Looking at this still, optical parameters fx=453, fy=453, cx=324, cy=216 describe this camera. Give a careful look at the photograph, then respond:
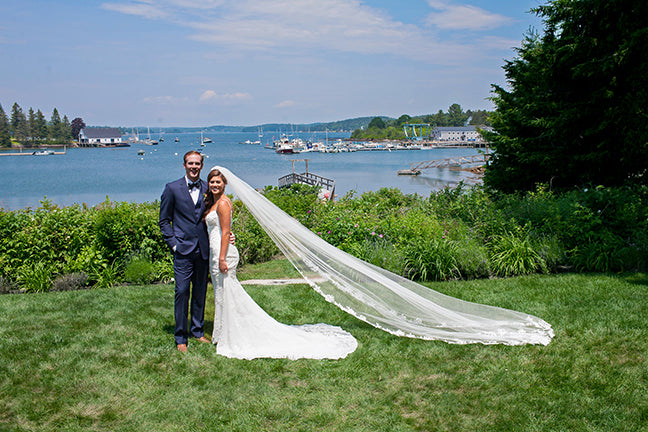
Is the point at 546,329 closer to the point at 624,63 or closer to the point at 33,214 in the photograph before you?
the point at 33,214

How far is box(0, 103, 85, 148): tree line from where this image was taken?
5340 inches

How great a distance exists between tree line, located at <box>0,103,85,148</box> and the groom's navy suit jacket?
158 m

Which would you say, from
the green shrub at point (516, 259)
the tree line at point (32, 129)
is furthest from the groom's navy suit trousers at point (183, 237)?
the tree line at point (32, 129)

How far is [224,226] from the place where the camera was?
516cm

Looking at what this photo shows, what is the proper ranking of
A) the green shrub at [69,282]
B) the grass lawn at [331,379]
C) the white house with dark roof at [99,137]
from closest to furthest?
the grass lawn at [331,379] < the green shrub at [69,282] < the white house with dark roof at [99,137]

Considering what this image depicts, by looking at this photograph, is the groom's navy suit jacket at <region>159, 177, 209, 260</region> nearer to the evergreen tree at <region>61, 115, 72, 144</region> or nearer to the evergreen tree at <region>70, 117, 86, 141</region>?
the evergreen tree at <region>61, 115, 72, 144</region>

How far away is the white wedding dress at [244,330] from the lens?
5.19 meters

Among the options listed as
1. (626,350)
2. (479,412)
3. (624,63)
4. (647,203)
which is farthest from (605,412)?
(624,63)

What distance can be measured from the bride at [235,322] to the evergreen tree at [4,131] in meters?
158

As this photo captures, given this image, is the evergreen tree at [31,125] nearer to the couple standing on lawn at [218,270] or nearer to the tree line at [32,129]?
the tree line at [32,129]

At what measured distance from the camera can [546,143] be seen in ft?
46.6

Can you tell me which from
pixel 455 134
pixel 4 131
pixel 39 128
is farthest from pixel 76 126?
pixel 455 134

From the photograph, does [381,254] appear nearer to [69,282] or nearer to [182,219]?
[182,219]

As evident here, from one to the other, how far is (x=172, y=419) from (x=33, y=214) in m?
6.34
